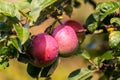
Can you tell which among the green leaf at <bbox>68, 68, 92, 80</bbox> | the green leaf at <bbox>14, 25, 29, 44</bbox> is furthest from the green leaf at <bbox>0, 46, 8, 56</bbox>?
the green leaf at <bbox>68, 68, 92, 80</bbox>

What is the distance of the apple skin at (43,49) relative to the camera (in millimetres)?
1115

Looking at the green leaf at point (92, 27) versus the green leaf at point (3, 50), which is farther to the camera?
the green leaf at point (92, 27)

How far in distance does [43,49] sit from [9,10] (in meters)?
0.15

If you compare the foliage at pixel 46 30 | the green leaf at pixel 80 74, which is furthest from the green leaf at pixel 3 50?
the green leaf at pixel 80 74

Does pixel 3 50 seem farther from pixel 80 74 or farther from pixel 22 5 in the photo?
pixel 80 74

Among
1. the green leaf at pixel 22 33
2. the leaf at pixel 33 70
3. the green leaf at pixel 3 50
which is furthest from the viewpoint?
the leaf at pixel 33 70

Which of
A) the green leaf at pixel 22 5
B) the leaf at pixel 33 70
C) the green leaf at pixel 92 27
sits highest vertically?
the green leaf at pixel 22 5

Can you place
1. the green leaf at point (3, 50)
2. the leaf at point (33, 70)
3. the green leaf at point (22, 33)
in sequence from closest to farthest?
the green leaf at point (22, 33) < the green leaf at point (3, 50) < the leaf at point (33, 70)

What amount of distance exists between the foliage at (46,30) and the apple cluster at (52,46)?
3 cm

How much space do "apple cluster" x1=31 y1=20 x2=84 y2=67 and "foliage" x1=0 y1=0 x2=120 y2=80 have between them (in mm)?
26

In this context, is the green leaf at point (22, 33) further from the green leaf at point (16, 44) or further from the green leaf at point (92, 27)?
the green leaf at point (92, 27)

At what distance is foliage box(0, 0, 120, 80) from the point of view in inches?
42.6

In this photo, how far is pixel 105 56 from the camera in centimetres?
122

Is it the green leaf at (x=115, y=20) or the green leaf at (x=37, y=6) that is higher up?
the green leaf at (x=37, y=6)
